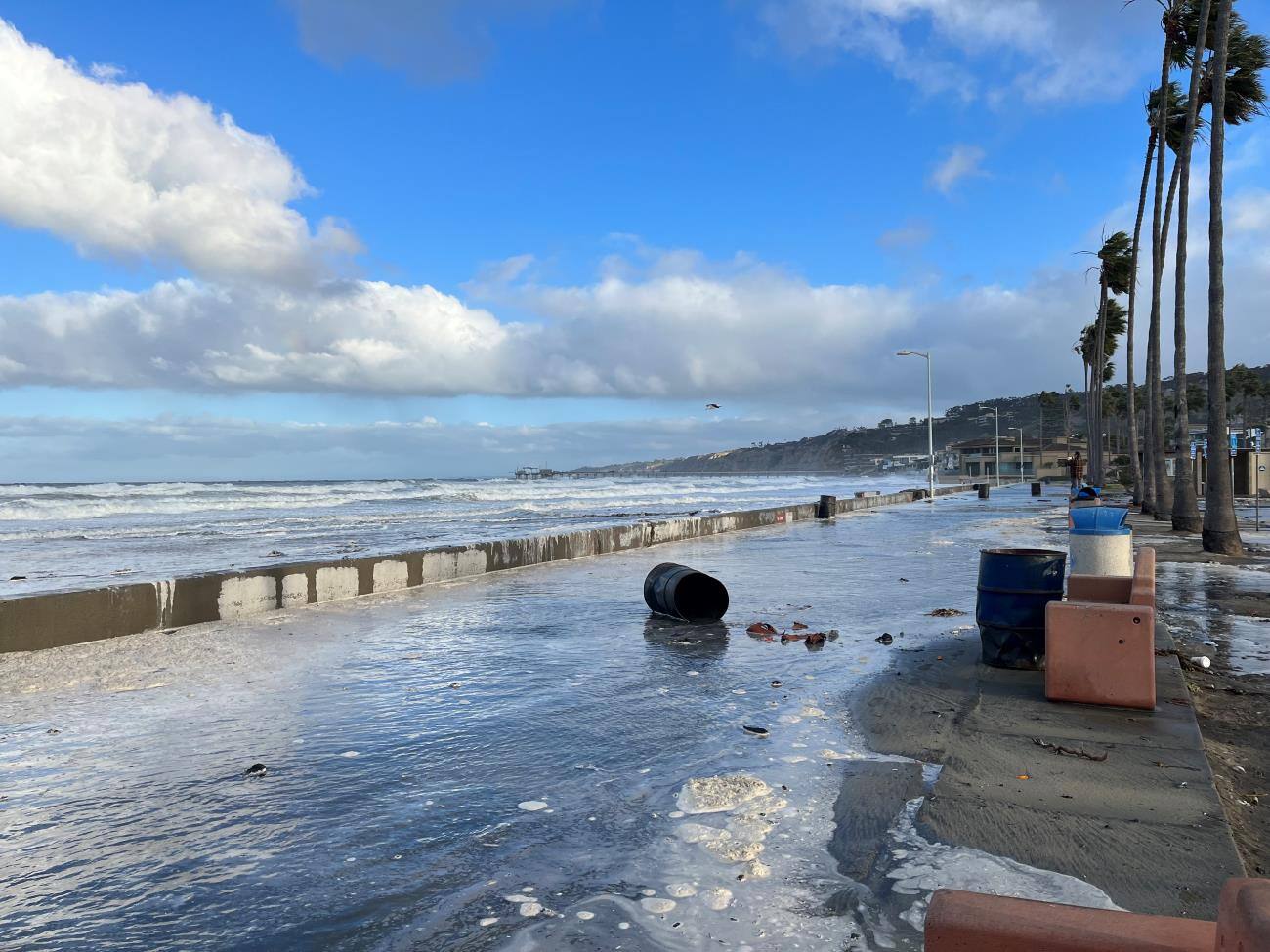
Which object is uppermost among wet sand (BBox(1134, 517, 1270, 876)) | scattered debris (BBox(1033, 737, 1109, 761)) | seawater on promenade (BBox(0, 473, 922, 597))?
scattered debris (BBox(1033, 737, 1109, 761))

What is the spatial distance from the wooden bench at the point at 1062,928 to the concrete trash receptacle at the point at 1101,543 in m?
7.28

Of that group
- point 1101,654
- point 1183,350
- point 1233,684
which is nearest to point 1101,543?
point 1233,684

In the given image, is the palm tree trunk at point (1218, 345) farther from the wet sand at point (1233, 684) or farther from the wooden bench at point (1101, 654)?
the wooden bench at point (1101, 654)

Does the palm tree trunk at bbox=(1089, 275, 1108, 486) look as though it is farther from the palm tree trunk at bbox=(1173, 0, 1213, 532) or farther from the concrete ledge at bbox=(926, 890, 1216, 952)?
the concrete ledge at bbox=(926, 890, 1216, 952)

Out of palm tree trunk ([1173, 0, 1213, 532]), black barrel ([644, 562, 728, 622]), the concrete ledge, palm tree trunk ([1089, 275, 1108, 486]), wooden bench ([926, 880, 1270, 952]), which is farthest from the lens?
palm tree trunk ([1089, 275, 1108, 486])

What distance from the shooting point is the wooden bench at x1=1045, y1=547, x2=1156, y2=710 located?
19.4ft

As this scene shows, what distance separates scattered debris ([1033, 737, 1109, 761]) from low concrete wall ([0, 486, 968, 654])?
9601 mm

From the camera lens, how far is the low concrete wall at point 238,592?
9289 mm

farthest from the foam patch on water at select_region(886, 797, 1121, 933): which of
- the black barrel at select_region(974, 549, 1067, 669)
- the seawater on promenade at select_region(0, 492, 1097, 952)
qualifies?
the black barrel at select_region(974, 549, 1067, 669)

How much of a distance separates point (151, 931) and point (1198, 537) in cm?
2443

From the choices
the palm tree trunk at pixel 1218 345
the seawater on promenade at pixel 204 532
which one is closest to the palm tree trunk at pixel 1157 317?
the palm tree trunk at pixel 1218 345

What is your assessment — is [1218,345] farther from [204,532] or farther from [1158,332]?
[204,532]

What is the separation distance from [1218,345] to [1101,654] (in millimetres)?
14887

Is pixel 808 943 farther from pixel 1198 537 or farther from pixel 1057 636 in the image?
pixel 1198 537
